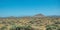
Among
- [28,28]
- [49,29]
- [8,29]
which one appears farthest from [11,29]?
[49,29]

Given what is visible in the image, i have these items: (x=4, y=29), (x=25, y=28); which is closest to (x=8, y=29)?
(x=4, y=29)

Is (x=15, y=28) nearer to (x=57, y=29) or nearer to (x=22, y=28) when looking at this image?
(x=22, y=28)

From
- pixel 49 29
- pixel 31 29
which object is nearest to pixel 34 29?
pixel 31 29

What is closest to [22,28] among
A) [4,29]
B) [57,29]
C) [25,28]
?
[25,28]

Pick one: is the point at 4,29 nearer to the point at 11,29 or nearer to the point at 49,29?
the point at 11,29

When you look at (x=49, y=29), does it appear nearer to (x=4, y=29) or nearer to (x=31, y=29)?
(x=31, y=29)

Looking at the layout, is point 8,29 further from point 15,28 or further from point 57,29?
point 57,29
